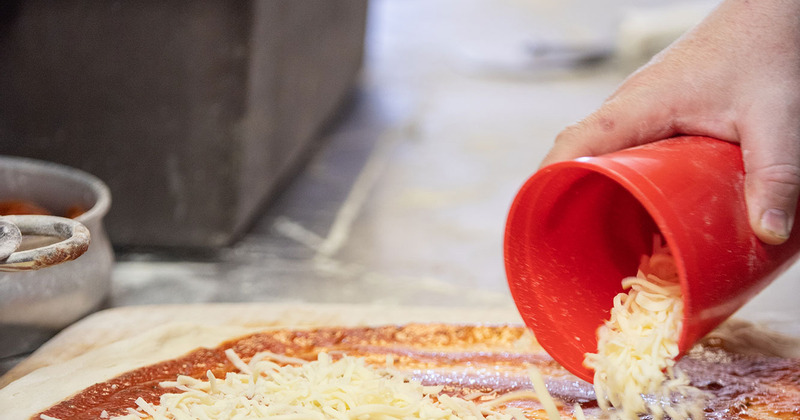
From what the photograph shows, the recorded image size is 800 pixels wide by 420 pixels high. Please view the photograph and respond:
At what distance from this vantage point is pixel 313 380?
151 cm

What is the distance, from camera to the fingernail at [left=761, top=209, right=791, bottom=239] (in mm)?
1322

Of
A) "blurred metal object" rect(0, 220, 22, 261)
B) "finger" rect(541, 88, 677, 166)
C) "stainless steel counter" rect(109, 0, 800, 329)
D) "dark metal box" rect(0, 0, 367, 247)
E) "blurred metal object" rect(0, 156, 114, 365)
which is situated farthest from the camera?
"stainless steel counter" rect(109, 0, 800, 329)

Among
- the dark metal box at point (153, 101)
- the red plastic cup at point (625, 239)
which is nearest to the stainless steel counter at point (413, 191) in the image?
the dark metal box at point (153, 101)

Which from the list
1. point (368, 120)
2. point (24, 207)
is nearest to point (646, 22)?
point (368, 120)

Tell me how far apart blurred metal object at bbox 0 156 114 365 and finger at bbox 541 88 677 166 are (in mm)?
1041

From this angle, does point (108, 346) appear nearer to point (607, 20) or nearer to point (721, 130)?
point (721, 130)

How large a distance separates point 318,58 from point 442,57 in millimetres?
2159

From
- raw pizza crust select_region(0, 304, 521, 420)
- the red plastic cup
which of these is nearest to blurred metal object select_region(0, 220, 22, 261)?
raw pizza crust select_region(0, 304, 521, 420)

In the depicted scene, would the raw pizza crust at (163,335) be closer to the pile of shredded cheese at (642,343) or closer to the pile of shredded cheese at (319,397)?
the pile of shredded cheese at (319,397)

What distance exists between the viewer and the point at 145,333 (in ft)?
5.75

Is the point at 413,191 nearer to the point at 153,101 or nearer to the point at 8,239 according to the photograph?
the point at 153,101

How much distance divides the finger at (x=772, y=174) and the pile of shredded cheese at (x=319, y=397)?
19.1 inches

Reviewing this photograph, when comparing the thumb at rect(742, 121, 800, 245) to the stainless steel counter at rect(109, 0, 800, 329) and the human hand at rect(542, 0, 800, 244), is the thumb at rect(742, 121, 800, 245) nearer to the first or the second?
the human hand at rect(542, 0, 800, 244)

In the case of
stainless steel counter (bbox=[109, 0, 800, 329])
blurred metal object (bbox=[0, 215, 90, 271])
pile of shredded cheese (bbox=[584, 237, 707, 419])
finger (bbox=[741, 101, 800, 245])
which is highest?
finger (bbox=[741, 101, 800, 245])
